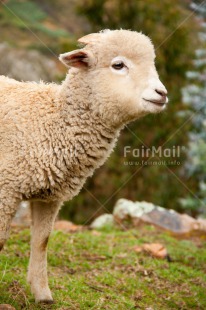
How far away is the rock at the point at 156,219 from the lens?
8828mm

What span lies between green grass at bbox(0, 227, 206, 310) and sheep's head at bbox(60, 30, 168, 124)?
186cm

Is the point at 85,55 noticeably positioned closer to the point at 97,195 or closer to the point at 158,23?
the point at 97,195

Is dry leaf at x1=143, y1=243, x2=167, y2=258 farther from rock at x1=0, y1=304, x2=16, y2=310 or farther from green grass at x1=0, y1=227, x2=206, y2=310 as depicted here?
rock at x1=0, y1=304, x2=16, y2=310

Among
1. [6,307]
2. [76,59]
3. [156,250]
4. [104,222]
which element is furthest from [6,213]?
[104,222]

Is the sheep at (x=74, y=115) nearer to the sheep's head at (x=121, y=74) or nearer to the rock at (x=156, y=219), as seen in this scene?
the sheep's head at (x=121, y=74)

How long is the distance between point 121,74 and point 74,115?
0.57m

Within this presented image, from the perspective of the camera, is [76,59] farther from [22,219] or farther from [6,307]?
[22,219]

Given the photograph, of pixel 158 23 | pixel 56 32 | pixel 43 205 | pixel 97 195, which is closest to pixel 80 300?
pixel 43 205

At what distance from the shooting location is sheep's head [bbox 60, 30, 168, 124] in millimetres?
4621

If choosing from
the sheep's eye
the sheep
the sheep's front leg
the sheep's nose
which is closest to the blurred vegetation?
the sheep's front leg

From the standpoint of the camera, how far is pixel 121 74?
4691mm

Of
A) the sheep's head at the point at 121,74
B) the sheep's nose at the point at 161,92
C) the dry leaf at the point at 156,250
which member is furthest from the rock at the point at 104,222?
the sheep's nose at the point at 161,92

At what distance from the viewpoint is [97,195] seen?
45.9 feet

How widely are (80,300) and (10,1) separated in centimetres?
1275
